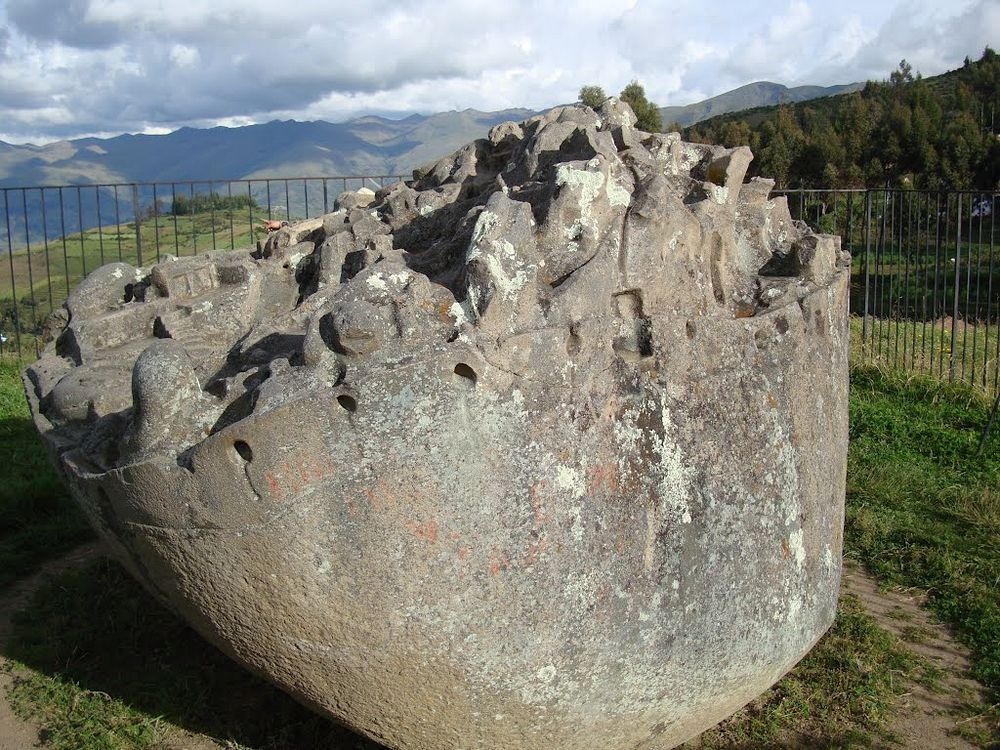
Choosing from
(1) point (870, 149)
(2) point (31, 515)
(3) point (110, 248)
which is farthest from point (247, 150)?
(2) point (31, 515)

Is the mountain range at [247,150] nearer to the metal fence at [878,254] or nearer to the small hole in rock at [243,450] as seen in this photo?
the metal fence at [878,254]

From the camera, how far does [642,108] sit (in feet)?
46.0

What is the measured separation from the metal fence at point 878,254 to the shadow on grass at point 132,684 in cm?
125

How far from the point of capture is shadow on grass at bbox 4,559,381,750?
3.13m

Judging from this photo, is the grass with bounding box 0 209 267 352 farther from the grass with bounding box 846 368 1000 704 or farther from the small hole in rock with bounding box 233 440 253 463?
the small hole in rock with bounding box 233 440 253 463

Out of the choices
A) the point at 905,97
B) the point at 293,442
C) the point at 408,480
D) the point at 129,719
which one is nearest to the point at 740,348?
the point at 408,480

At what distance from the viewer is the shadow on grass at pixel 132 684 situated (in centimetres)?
313

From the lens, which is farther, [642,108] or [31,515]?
[642,108]

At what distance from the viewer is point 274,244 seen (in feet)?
12.2

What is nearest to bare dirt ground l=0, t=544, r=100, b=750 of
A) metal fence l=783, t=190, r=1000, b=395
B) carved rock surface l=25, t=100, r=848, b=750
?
carved rock surface l=25, t=100, r=848, b=750

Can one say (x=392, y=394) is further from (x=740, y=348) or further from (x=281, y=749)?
(x=281, y=749)

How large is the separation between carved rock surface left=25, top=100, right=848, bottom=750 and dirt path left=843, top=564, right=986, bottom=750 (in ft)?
2.16

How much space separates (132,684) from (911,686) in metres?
2.95

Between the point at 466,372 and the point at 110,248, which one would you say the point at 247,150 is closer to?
the point at 110,248
